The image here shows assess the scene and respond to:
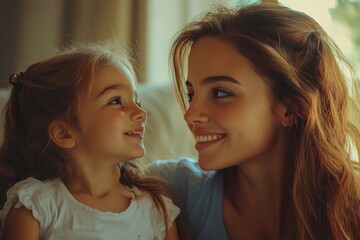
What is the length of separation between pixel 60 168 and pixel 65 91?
0.20m

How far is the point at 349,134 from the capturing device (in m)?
1.41

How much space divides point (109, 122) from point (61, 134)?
0.14 meters

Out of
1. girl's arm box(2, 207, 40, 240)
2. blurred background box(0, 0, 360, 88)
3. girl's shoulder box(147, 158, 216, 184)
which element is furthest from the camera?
blurred background box(0, 0, 360, 88)

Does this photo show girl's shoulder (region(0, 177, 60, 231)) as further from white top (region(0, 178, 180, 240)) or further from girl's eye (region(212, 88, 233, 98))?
girl's eye (region(212, 88, 233, 98))

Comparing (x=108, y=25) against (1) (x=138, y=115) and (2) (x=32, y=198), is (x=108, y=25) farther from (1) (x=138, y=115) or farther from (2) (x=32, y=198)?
(2) (x=32, y=198)

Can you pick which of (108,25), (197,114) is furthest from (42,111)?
(108,25)

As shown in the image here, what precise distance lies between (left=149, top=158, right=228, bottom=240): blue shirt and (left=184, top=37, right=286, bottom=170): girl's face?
0.20 metres

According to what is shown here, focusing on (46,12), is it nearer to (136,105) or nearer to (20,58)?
(20,58)

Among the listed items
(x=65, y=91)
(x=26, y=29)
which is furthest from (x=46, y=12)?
(x=65, y=91)

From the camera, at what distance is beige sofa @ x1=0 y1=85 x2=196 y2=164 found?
1.85m

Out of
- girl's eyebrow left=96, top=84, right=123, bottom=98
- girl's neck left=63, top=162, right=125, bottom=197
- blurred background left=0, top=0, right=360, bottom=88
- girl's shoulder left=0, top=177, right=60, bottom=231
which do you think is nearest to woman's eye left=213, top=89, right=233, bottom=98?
girl's eyebrow left=96, top=84, right=123, bottom=98

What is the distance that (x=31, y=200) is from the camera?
1.25 m

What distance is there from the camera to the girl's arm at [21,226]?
1.21 metres

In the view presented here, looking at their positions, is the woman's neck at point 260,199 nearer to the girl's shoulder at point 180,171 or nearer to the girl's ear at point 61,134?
the girl's shoulder at point 180,171
